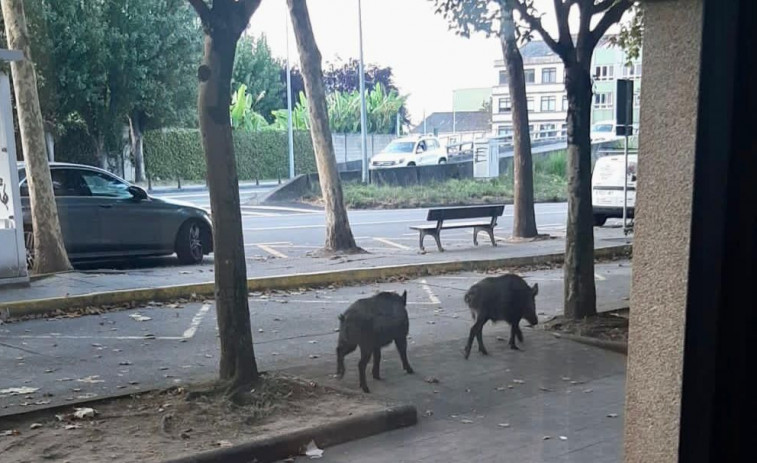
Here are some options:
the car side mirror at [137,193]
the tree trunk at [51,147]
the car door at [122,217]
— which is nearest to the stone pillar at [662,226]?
the car door at [122,217]

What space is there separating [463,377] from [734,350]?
4.07 meters

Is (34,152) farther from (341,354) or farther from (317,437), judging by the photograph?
(317,437)

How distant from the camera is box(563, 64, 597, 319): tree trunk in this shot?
7770 mm

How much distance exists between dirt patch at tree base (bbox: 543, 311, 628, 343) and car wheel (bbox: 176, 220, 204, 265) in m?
6.27

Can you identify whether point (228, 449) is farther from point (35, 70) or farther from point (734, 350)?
point (35, 70)

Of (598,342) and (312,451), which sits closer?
(312,451)

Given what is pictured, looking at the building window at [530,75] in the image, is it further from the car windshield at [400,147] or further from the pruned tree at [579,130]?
the car windshield at [400,147]

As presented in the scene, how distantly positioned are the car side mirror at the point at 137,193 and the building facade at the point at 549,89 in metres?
5.55

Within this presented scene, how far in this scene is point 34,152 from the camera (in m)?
10.3

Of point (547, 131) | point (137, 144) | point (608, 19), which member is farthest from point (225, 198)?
point (547, 131)

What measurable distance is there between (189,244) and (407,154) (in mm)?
17760

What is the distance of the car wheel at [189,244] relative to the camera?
12.5 metres

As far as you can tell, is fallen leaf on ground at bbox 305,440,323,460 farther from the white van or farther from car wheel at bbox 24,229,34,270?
the white van

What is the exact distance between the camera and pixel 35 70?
34.5 feet
